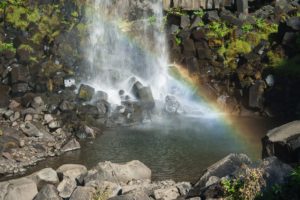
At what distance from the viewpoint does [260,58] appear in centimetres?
4300

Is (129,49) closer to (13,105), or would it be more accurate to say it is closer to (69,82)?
(69,82)

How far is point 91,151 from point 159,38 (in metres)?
22.8

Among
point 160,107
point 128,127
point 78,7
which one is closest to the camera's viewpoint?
point 128,127

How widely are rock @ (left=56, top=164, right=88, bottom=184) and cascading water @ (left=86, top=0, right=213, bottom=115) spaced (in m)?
19.6

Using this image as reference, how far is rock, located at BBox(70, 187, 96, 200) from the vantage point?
18641mm

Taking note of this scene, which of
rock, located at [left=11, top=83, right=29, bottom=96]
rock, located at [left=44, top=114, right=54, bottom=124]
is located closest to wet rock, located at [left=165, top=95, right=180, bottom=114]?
rock, located at [left=44, top=114, right=54, bottom=124]

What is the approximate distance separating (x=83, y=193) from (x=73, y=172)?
13.2ft

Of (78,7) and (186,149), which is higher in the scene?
(78,7)

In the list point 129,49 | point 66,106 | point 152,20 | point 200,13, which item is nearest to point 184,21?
point 200,13

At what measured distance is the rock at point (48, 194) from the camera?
19.2 metres

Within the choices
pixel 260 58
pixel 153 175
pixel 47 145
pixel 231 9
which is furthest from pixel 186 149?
pixel 231 9

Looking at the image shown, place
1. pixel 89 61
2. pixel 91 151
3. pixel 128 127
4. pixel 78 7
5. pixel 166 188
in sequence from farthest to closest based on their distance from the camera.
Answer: pixel 78 7 < pixel 89 61 < pixel 128 127 < pixel 91 151 < pixel 166 188

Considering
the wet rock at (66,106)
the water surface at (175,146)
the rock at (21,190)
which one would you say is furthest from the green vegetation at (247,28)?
the rock at (21,190)

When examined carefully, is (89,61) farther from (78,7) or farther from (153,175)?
(153,175)
